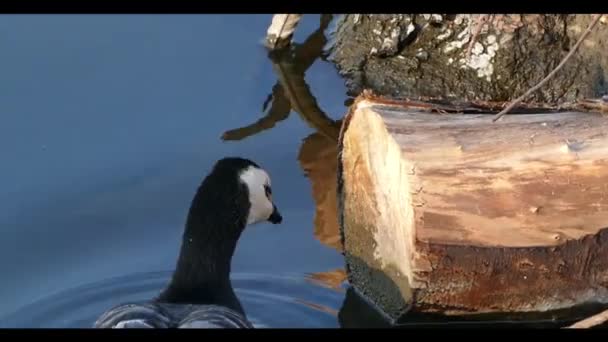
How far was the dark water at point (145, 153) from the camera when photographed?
5.55m

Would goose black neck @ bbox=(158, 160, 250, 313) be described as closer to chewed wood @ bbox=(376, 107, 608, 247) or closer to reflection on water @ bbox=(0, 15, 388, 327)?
reflection on water @ bbox=(0, 15, 388, 327)

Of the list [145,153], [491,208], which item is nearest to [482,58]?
[145,153]

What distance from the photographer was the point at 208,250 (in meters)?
5.00

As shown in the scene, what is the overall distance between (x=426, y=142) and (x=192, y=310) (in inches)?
48.7

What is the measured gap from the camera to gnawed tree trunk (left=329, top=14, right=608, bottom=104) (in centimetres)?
721

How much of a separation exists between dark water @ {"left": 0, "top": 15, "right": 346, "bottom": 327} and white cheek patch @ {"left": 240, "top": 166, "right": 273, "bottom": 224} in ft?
1.52

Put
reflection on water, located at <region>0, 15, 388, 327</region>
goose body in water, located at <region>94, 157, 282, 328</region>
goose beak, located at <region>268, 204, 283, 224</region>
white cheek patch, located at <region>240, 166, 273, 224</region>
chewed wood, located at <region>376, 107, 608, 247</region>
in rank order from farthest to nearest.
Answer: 1. reflection on water, located at <region>0, 15, 388, 327</region>
2. goose beak, located at <region>268, 204, 283, 224</region>
3. white cheek patch, located at <region>240, 166, 273, 224</region>
4. goose body in water, located at <region>94, 157, 282, 328</region>
5. chewed wood, located at <region>376, 107, 608, 247</region>

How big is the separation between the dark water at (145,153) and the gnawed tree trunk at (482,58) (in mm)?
406

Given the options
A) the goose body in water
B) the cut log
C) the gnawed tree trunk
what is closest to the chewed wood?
the cut log

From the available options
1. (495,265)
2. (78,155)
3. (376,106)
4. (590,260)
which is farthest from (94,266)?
(590,260)

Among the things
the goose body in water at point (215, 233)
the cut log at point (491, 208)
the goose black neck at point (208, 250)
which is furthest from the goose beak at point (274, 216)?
the cut log at point (491, 208)

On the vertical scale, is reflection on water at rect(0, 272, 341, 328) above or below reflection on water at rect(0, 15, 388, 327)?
below

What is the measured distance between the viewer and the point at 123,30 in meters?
8.00

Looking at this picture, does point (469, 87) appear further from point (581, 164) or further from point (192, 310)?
point (192, 310)
